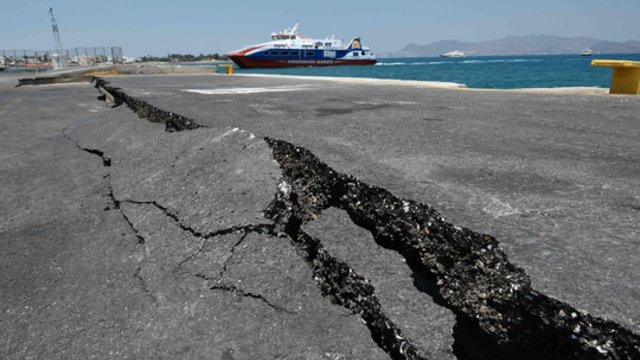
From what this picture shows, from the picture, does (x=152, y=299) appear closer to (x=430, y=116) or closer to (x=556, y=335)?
(x=556, y=335)

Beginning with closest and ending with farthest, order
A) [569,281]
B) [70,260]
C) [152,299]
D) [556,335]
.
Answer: [556,335] → [569,281] → [152,299] → [70,260]

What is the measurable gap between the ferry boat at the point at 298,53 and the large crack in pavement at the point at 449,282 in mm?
60596

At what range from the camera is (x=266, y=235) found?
8.02ft

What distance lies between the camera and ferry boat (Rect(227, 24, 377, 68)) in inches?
2366

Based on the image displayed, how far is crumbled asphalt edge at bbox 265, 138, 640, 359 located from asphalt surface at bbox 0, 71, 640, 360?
0.06 metres

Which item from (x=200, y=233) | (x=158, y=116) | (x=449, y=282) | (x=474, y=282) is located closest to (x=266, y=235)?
(x=200, y=233)

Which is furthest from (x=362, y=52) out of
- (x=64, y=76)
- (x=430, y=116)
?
(x=430, y=116)

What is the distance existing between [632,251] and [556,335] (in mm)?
603

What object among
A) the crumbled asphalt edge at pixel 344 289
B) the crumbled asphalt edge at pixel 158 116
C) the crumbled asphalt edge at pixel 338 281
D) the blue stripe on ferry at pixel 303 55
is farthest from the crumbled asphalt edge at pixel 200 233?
the blue stripe on ferry at pixel 303 55

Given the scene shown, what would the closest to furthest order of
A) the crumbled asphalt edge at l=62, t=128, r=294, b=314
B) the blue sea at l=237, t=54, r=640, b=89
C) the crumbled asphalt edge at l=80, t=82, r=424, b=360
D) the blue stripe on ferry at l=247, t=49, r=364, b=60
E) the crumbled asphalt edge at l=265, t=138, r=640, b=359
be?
the crumbled asphalt edge at l=265, t=138, r=640, b=359
the crumbled asphalt edge at l=80, t=82, r=424, b=360
the crumbled asphalt edge at l=62, t=128, r=294, b=314
the blue sea at l=237, t=54, r=640, b=89
the blue stripe on ferry at l=247, t=49, r=364, b=60

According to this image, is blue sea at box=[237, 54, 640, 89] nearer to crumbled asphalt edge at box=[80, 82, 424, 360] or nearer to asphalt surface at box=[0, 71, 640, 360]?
asphalt surface at box=[0, 71, 640, 360]

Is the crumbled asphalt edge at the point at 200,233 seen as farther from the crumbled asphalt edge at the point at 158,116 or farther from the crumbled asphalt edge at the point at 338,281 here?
the crumbled asphalt edge at the point at 158,116

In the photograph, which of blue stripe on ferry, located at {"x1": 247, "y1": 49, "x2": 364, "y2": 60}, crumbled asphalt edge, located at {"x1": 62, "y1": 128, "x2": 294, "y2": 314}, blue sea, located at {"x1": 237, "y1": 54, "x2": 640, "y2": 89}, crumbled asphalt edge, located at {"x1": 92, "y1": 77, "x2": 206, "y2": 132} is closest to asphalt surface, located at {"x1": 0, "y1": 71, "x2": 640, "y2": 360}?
crumbled asphalt edge, located at {"x1": 62, "y1": 128, "x2": 294, "y2": 314}

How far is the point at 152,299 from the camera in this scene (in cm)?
226
